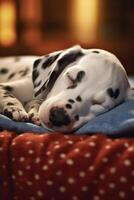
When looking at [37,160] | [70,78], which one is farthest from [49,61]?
[37,160]

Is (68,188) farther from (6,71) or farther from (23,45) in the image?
(23,45)

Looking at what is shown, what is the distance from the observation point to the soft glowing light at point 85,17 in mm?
5266

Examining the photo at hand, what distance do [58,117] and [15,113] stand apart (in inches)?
7.6

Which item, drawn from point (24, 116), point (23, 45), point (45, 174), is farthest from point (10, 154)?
point (23, 45)

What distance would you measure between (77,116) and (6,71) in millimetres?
777

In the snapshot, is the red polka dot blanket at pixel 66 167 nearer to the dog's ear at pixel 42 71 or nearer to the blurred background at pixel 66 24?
the dog's ear at pixel 42 71

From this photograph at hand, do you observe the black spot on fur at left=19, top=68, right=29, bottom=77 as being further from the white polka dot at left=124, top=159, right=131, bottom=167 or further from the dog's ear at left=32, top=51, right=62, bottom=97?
the white polka dot at left=124, top=159, right=131, bottom=167

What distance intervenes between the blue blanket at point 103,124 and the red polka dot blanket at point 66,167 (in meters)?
0.06

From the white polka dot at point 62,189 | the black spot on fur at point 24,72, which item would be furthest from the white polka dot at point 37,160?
the black spot on fur at point 24,72

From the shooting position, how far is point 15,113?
161cm

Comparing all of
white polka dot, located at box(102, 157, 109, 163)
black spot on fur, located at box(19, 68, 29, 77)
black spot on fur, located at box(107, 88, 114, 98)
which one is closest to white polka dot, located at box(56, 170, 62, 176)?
white polka dot, located at box(102, 157, 109, 163)

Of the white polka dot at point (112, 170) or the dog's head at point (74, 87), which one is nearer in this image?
the white polka dot at point (112, 170)

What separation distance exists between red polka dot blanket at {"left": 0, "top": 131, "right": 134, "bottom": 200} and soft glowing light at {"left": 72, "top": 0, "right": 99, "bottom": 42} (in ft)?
13.0

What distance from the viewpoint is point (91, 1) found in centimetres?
525
